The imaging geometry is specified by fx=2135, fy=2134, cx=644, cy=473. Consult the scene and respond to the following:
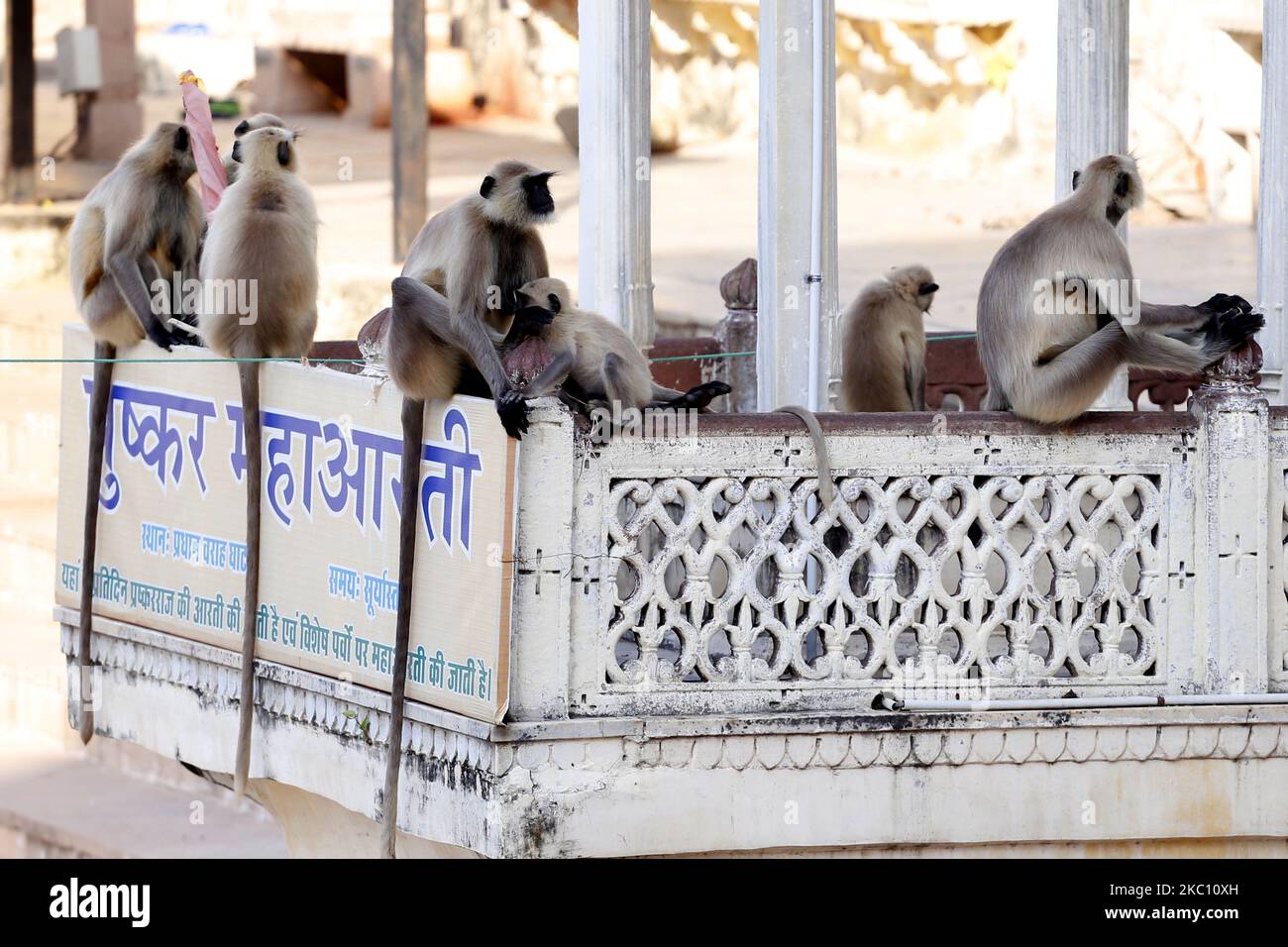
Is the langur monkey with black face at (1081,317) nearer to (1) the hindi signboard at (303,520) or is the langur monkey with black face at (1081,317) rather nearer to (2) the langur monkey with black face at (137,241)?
(1) the hindi signboard at (303,520)

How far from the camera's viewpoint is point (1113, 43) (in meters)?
6.16

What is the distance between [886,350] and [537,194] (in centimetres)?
149

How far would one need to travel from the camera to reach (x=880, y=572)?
4.66m

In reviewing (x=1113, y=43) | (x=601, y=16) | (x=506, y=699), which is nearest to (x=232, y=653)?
(x=506, y=699)

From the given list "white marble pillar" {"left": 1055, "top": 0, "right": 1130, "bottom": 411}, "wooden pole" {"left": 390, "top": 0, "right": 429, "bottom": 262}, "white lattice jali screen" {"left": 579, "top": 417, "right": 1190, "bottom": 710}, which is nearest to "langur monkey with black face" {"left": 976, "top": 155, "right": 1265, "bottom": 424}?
"white lattice jali screen" {"left": 579, "top": 417, "right": 1190, "bottom": 710}

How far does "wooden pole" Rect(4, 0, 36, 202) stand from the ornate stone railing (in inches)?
464

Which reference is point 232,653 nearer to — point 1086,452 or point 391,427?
point 391,427

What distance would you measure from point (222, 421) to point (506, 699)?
4.21 feet

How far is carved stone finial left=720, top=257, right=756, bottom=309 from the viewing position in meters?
6.77

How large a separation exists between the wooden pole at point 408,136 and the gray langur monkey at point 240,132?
8.02m

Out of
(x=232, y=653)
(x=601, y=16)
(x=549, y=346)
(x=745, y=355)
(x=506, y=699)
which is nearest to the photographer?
(x=506, y=699)

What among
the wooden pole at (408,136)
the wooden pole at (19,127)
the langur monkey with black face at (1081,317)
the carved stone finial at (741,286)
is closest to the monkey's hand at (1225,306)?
the langur monkey with black face at (1081,317)

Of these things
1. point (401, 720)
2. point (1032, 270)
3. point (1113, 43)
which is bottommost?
point (401, 720)

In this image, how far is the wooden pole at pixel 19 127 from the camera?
1531 centimetres
